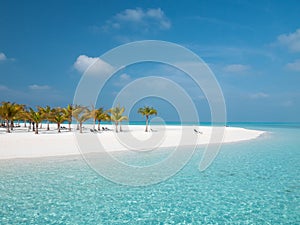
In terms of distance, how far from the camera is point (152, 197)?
9.81m

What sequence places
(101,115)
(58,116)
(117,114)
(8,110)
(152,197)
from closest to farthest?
(152,197), (8,110), (58,116), (117,114), (101,115)

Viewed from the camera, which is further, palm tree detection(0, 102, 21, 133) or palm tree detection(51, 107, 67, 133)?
palm tree detection(51, 107, 67, 133)

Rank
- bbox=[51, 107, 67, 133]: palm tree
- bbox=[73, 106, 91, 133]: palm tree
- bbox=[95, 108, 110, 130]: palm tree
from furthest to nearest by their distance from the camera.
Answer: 1. bbox=[95, 108, 110, 130]: palm tree
2. bbox=[73, 106, 91, 133]: palm tree
3. bbox=[51, 107, 67, 133]: palm tree

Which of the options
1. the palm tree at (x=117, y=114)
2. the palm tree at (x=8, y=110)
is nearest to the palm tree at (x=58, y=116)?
the palm tree at (x=8, y=110)

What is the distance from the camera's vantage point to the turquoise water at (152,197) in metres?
→ 7.68

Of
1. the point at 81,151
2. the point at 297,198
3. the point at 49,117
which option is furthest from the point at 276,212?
the point at 49,117

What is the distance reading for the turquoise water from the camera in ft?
25.2

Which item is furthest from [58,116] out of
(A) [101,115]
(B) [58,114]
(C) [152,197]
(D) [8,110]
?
(C) [152,197]

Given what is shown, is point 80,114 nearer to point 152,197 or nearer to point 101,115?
point 101,115

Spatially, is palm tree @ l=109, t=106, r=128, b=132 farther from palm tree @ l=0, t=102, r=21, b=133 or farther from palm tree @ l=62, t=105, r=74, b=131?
palm tree @ l=0, t=102, r=21, b=133

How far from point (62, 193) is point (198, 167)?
8888mm

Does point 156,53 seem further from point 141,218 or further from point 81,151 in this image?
point 141,218

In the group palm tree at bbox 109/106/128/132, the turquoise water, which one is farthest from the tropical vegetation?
the turquoise water

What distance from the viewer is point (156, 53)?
783 inches
